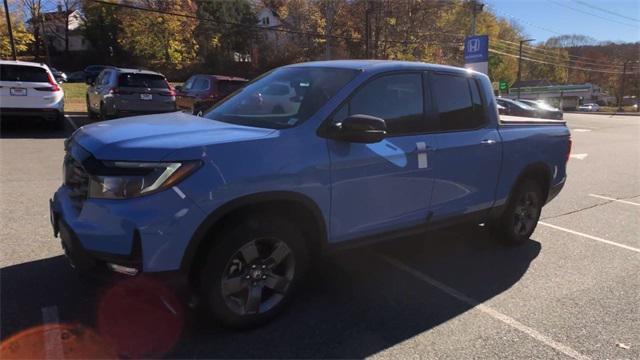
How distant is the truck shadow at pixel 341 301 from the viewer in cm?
340

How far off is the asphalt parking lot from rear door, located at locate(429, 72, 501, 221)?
0.66 m

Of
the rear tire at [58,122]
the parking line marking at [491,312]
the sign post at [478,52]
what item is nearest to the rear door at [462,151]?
the parking line marking at [491,312]

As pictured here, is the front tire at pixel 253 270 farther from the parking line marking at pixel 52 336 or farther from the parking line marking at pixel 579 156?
the parking line marking at pixel 579 156

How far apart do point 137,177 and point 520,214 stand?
413 centimetres

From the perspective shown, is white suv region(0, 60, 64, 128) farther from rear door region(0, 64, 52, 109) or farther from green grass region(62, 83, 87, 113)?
green grass region(62, 83, 87, 113)

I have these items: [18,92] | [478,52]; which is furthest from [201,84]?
[478,52]

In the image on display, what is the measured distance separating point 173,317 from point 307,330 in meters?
0.93

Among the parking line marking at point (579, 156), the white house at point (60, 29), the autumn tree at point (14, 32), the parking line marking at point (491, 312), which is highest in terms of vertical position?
the white house at point (60, 29)

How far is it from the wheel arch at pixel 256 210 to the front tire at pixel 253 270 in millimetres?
64

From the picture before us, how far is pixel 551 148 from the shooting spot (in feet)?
18.8

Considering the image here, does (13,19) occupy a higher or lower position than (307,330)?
higher

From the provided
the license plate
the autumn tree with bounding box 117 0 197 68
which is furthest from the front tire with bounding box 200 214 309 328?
the autumn tree with bounding box 117 0 197 68

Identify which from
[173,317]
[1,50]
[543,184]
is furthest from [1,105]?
[1,50]

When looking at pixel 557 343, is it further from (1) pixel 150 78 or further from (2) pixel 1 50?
(2) pixel 1 50
